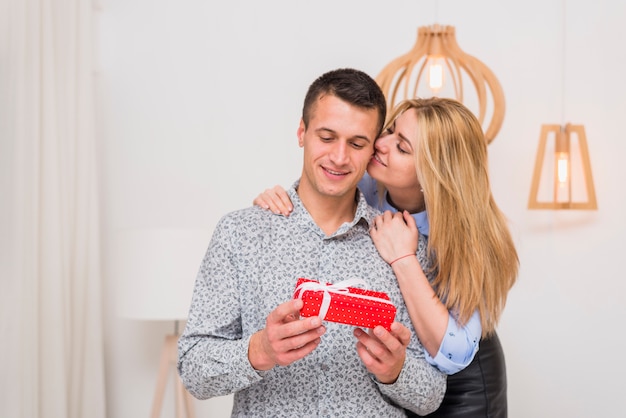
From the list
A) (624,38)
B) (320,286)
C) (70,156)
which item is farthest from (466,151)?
(624,38)

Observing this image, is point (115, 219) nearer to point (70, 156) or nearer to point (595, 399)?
point (70, 156)

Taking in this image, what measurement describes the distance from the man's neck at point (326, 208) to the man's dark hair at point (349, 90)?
0.19 m

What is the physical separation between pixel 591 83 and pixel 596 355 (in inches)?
50.3

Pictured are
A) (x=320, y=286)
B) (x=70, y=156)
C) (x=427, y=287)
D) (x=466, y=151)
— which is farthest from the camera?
(x=70, y=156)

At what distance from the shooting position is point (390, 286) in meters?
1.92

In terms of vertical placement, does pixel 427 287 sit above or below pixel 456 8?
below

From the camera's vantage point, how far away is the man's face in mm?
1858

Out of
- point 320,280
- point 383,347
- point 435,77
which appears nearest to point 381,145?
point 320,280

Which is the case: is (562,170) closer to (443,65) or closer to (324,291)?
(443,65)

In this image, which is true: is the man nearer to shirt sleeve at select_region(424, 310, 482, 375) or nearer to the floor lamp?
shirt sleeve at select_region(424, 310, 482, 375)

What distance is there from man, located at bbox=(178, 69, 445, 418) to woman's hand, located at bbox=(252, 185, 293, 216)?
0.02 meters

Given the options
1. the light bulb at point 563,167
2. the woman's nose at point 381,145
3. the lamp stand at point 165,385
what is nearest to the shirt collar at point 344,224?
the woman's nose at point 381,145

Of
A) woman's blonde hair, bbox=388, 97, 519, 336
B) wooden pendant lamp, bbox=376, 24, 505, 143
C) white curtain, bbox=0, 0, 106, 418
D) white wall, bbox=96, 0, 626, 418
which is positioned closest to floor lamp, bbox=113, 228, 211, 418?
white curtain, bbox=0, 0, 106, 418

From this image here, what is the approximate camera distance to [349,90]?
1870 millimetres
